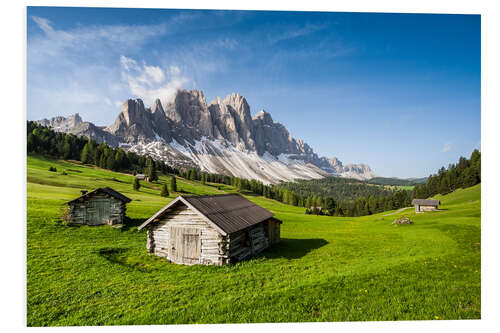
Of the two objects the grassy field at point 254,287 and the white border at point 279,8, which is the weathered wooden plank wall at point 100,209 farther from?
the white border at point 279,8

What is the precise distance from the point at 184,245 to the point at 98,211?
55.3 feet

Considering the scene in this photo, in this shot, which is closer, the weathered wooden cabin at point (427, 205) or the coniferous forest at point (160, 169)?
the coniferous forest at point (160, 169)

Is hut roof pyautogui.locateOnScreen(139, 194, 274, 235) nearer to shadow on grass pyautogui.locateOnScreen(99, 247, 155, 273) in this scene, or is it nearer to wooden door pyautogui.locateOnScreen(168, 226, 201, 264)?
wooden door pyautogui.locateOnScreen(168, 226, 201, 264)

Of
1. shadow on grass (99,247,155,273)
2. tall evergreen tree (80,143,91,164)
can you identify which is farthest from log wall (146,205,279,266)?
tall evergreen tree (80,143,91,164)

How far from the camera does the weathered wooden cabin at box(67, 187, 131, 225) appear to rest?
2570 centimetres

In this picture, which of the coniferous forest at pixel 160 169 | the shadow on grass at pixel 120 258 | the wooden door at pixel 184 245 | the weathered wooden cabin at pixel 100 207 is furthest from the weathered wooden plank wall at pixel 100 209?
the wooden door at pixel 184 245

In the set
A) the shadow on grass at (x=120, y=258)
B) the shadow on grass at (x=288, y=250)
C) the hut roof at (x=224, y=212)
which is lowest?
the shadow on grass at (x=288, y=250)

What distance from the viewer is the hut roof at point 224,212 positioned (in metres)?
14.2

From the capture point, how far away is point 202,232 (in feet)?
47.4

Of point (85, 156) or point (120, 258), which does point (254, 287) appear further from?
point (85, 156)

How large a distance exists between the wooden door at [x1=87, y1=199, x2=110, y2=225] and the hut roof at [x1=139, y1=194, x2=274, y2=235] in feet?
45.2

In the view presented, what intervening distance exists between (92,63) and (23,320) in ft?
44.4

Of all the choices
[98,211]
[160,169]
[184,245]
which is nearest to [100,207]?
[98,211]
